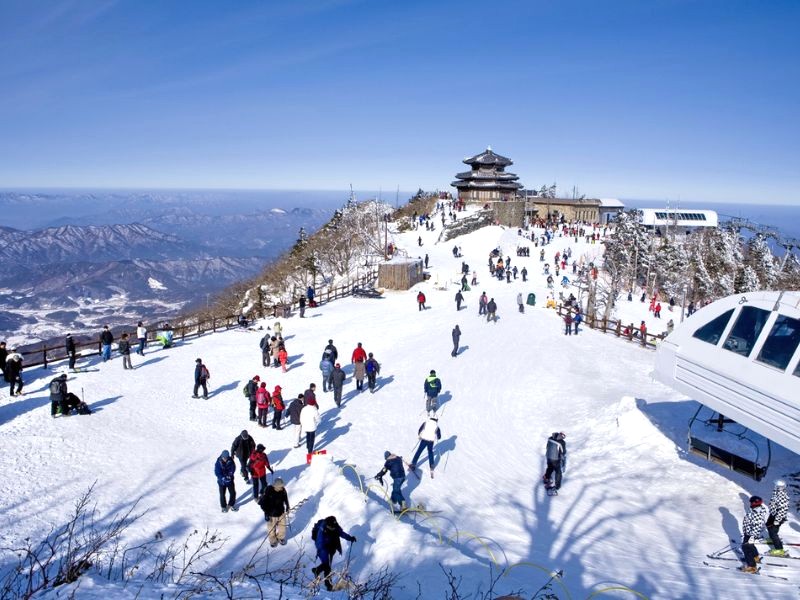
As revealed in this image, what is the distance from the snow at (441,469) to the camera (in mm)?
7762

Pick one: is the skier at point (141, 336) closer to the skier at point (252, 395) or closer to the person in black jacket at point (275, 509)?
the skier at point (252, 395)

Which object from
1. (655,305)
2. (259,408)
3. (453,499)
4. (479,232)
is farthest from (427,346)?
(479,232)

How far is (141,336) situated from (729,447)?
56.9ft

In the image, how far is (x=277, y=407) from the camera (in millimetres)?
13031

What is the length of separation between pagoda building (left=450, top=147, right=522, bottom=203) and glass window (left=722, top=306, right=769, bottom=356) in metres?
55.8

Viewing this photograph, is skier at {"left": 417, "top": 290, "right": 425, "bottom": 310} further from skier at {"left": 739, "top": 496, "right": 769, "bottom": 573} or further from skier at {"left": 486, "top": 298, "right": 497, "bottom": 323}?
skier at {"left": 739, "top": 496, "right": 769, "bottom": 573}

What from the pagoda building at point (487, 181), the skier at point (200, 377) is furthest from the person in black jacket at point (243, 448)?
the pagoda building at point (487, 181)

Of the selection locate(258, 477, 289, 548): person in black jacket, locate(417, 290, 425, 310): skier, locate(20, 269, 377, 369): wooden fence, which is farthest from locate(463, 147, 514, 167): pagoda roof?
locate(258, 477, 289, 548): person in black jacket

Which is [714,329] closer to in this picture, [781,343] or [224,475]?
[781,343]

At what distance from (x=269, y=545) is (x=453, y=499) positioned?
148 inches

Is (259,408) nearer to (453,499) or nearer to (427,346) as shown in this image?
(453,499)

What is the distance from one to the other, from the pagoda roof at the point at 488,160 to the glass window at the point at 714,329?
5858cm

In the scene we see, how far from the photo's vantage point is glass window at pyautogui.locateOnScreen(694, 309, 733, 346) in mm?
9391

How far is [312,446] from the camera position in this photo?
37.8ft
